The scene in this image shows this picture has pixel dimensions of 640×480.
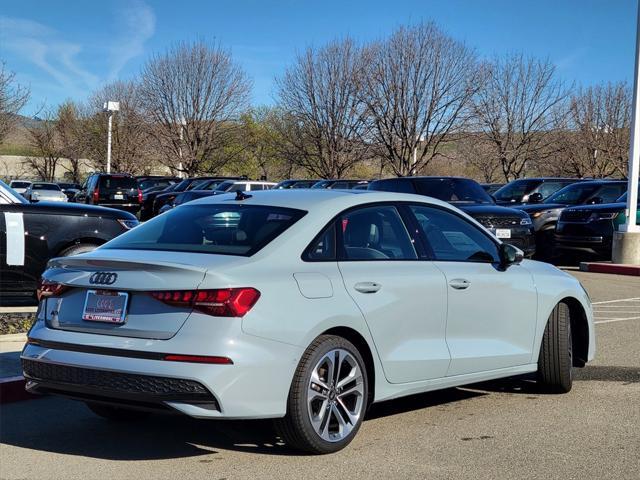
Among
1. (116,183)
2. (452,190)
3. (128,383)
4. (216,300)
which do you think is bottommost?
(128,383)

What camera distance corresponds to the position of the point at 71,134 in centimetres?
6706

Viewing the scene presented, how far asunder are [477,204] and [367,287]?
11.4 metres

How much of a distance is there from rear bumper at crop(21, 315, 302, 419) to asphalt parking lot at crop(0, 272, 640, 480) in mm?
433

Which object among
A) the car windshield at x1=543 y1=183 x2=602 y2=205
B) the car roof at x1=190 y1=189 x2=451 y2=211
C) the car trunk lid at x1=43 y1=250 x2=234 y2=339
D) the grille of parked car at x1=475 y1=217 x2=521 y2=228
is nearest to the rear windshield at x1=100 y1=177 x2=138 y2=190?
the car windshield at x1=543 y1=183 x2=602 y2=205

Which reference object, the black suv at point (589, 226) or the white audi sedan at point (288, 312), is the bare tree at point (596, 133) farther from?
the white audi sedan at point (288, 312)

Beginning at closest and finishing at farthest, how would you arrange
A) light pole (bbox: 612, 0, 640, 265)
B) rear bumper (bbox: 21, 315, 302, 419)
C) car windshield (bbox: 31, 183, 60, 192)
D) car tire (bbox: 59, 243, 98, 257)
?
1. rear bumper (bbox: 21, 315, 302, 419)
2. car tire (bbox: 59, 243, 98, 257)
3. light pole (bbox: 612, 0, 640, 265)
4. car windshield (bbox: 31, 183, 60, 192)

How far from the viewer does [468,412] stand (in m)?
6.12

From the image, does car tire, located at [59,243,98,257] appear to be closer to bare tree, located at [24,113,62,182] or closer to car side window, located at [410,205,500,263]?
car side window, located at [410,205,500,263]

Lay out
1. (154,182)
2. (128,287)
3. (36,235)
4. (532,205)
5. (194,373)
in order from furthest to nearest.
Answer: (154,182) → (532,205) → (36,235) → (128,287) → (194,373)

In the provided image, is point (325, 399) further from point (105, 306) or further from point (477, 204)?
point (477, 204)

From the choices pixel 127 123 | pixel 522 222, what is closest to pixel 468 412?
pixel 522 222

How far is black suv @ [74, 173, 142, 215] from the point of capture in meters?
30.5

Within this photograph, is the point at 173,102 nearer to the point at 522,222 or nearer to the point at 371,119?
the point at 371,119

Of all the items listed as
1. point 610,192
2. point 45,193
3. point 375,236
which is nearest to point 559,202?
point 610,192
